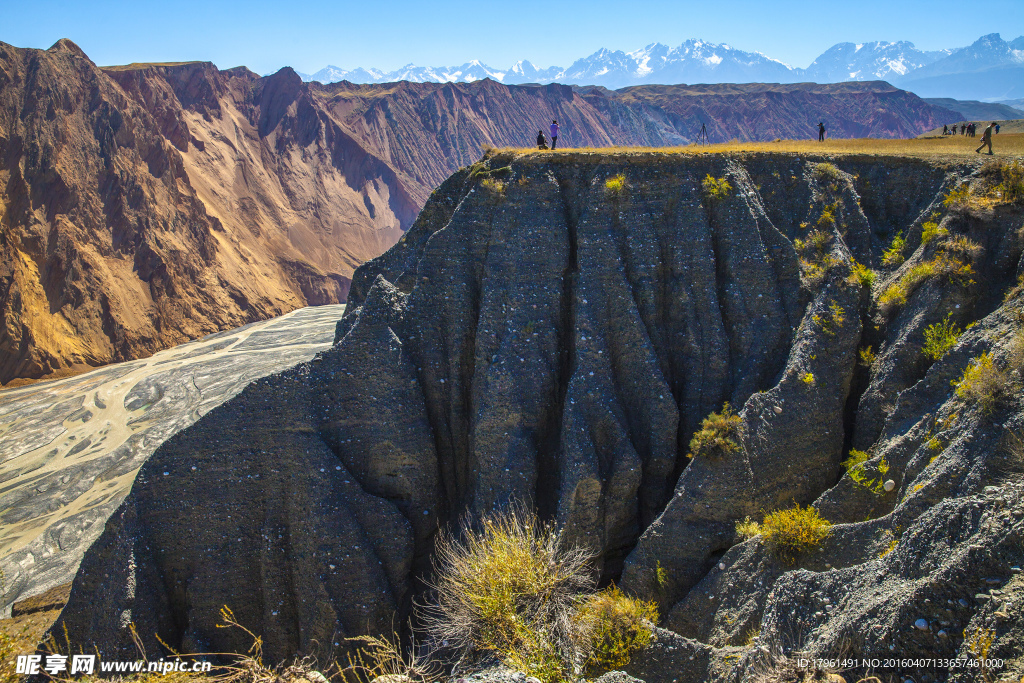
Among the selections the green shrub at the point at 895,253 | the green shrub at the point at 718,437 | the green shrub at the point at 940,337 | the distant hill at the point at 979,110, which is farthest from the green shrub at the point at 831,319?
the distant hill at the point at 979,110

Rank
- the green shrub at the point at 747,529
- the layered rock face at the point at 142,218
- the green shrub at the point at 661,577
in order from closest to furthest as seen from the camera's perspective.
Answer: the green shrub at the point at 747,529, the green shrub at the point at 661,577, the layered rock face at the point at 142,218

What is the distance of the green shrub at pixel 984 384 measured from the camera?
9.98 m

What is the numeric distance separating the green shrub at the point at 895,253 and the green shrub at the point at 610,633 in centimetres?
1308

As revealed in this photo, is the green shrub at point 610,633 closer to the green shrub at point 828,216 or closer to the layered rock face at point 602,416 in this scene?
the layered rock face at point 602,416

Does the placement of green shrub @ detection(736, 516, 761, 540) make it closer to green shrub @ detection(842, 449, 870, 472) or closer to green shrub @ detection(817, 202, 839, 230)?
green shrub @ detection(842, 449, 870, 472)

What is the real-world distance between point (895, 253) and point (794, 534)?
10.5m

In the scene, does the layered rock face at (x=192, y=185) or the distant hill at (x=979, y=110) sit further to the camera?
the distant hill at (x=979, y=110)

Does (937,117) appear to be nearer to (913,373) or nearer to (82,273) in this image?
(913,373)

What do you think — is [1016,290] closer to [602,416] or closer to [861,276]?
[861,276]

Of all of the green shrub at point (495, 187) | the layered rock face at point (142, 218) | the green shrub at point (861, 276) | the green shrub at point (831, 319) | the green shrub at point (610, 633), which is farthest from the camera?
the layered rock face at point (142, 218)

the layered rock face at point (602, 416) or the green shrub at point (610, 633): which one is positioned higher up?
the layered rock face at point (602, 416)

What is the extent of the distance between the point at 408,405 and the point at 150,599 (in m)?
8.29

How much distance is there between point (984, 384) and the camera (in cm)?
1023

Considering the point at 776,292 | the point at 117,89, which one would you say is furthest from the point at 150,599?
the point at 117,89
